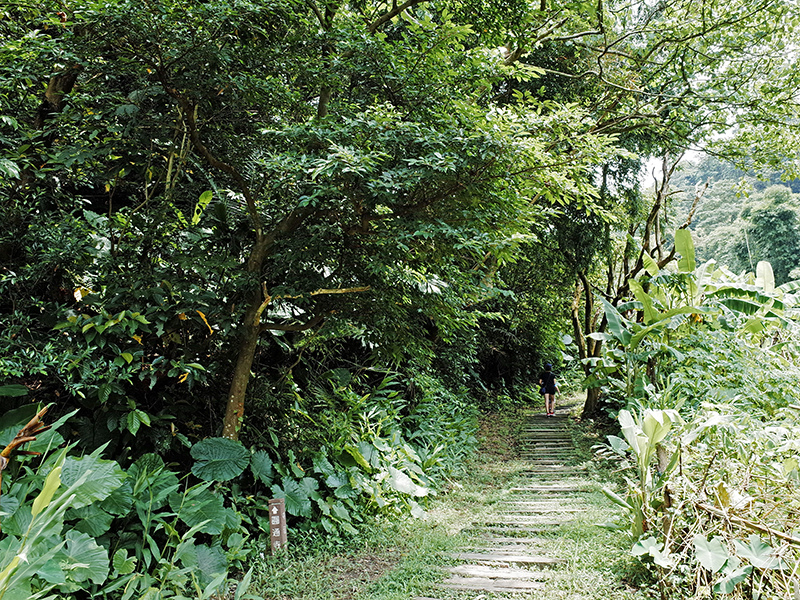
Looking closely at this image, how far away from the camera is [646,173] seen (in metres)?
9.62

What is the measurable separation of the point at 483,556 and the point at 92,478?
2.61 m

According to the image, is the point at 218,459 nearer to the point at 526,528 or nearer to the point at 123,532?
the point at 123,532

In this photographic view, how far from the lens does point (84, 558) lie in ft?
7.78

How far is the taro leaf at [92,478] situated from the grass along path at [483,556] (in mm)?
1228

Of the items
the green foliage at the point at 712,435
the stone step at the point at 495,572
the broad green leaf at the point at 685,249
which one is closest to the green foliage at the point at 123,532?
the stone step at the point at 495,572

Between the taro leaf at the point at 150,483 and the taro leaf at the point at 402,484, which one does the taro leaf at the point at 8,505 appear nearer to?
the taro leaf at the point at 150,483

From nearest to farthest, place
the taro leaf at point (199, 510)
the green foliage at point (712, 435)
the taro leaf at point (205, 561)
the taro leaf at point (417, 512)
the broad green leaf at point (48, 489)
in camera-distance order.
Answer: the broad green leaf at point (48, 489) < the green foliage at point (712, 435) < the taro leaf at point (205, 561) < the taro leaf at point (199, 510) < the taro leaf at point (417, 512)

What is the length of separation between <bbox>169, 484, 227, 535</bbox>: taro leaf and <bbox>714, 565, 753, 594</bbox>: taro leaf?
285 cm

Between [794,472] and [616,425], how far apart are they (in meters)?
4.90

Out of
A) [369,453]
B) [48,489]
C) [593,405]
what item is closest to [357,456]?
[369,453]

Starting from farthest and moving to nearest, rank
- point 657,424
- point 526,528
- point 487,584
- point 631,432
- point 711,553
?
point 526,528
point 631,432
point 657,424
point 487,584
point 711,553

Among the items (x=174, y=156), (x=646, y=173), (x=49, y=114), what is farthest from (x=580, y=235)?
(x=49, y=114)

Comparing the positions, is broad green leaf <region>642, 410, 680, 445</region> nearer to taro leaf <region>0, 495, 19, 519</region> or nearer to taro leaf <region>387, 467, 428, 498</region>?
taro leaf <region>387, 467, 428, 498</region>

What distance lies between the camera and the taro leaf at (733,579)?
8.26 feet
